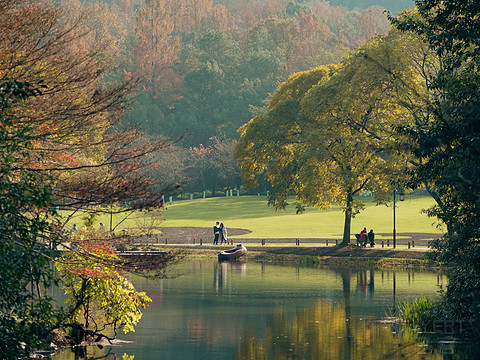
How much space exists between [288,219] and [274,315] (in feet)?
144

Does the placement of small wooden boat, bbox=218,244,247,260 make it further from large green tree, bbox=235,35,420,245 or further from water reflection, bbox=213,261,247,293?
large green tree, bbox=235,35,420,245

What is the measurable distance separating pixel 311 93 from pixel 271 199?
8.37 meters

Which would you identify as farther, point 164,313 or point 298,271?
point 298,271

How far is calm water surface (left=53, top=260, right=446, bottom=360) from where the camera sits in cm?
2072

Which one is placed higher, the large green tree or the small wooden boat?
the large green tree

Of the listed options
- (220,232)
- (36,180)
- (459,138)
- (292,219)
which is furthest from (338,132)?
(36,180)

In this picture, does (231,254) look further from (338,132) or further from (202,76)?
(202,76)

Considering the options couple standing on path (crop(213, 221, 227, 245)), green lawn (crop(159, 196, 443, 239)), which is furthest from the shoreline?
green lawn (crop(159, 196, 443, 239))

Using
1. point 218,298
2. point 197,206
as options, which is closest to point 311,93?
point 218,298

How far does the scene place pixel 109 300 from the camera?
21078 mm

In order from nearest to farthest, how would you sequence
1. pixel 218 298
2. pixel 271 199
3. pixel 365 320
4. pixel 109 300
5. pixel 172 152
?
pixel 109 300 → pixel 365 320 → pixel 218 298 → pixel 271 199 → pixel 172 152

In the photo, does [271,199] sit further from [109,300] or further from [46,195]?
[46,195]

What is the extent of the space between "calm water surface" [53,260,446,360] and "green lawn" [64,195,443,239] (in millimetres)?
20748

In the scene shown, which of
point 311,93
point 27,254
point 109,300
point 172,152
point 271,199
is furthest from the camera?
point 172,152
